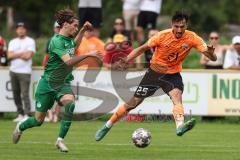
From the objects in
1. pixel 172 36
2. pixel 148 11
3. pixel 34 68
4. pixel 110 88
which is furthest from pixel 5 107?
pixel 172 36

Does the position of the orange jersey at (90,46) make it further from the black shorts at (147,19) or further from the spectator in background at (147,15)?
the black shorts at (147,19)

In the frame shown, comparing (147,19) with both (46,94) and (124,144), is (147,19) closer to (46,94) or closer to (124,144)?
(124,144)

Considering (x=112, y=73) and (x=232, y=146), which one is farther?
(x=112, y=73)

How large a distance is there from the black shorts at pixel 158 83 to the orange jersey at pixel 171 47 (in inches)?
4.1

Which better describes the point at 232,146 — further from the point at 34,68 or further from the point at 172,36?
the point at 34,68

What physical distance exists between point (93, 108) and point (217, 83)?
10.5ft

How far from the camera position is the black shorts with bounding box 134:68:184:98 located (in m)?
17.2

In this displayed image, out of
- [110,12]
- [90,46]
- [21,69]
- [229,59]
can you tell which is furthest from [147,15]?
[110,12]

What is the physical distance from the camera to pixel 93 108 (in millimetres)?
23828

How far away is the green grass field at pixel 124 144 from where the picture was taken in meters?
15.8

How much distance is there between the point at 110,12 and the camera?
161ft

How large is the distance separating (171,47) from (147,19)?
331 inches

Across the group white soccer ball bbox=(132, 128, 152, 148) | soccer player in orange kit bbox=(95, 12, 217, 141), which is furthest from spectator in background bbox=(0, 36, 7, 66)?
white soccer ball bbox=(132, 128, 152, 148)

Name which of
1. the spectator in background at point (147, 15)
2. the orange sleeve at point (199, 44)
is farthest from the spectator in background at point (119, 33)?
the orange sleeve at point (199, 44)
